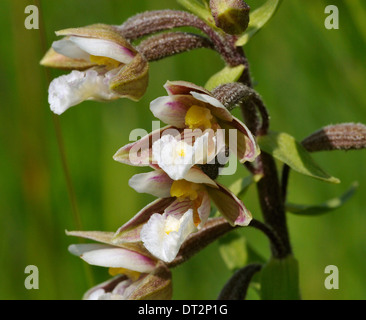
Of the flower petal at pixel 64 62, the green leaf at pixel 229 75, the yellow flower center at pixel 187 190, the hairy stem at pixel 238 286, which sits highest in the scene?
the flower petal at pixel 64 62

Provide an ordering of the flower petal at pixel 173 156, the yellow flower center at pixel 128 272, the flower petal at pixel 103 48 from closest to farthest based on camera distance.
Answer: the flower petal at pixel 173 156 < the flower petal at pixel 103 48 < the yellow flower center at pixel 128 272

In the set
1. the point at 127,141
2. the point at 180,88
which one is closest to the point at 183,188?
the point at 180,88

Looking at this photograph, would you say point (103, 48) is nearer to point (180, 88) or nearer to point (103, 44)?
point (103, 44)

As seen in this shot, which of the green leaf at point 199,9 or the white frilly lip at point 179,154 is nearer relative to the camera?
the white frilly lip at point 179,154

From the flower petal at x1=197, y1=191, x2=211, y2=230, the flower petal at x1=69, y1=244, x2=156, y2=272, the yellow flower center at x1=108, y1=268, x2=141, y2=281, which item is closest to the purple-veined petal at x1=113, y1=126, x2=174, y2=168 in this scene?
the flower petal at x1=197, y1=191, x2=211, y2=230

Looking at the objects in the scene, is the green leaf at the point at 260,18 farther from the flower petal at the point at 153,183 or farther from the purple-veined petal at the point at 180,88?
Result: the flower petal at the point at 153,183

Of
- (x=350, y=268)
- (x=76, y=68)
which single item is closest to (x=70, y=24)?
(x=76, y=68)

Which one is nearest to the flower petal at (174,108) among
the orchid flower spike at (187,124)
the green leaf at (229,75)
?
the orchid flower spike at (187,124)
